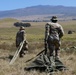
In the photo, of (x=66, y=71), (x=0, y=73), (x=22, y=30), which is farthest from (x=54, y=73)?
(x=22, y=30)

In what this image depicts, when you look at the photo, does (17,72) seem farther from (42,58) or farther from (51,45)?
(51,45)

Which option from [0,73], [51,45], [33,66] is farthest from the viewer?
[51,45]

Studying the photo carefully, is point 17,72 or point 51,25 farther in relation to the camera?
point 51,25

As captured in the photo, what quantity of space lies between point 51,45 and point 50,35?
446 millimetres

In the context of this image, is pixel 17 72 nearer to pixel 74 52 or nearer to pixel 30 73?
pixel 30 73

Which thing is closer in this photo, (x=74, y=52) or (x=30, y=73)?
(x=30, y=73)

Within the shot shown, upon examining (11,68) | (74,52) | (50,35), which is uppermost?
(50,35)

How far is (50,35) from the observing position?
50.9ft

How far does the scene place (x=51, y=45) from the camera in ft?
51.2

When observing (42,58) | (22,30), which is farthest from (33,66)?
(22,30)

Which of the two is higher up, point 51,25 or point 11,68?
point 51,25

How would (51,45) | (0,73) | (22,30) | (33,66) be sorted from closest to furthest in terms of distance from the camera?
(0,73) < (33,66) < (51,45) < (22,30)

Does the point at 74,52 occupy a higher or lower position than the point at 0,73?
lower

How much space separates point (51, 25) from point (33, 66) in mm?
2048
